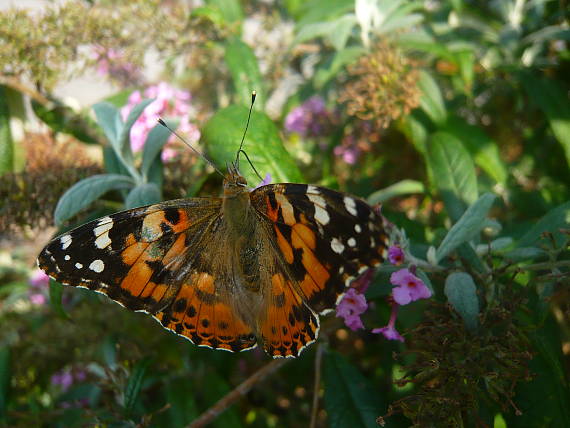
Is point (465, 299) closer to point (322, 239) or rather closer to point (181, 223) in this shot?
point (322, 239)

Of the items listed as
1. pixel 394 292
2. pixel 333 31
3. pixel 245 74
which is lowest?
pixel 394 292

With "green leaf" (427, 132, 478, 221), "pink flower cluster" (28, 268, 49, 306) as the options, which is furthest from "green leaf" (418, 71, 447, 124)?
"pink flower cluster" (28, 268, 49, 306)

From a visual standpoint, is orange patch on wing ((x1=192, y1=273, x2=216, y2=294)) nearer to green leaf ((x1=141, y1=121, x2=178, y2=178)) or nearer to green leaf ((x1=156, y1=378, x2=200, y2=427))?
green leaf ((x1=141, y1=121, x2=178, y2=178))

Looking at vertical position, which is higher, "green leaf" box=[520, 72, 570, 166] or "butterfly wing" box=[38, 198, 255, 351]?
"green leaf" box=[520, 72, 570, 166]

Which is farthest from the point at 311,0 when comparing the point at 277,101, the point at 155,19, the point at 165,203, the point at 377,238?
the point at 377,238

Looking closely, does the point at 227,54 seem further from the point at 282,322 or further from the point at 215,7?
the point at 282,322

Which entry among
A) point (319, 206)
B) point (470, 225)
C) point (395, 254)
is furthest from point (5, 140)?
point (470, 225)

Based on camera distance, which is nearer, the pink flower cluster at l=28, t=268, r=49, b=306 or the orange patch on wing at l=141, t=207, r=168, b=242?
the orange patch on wing at l=141, t=207, r=168, b=242
